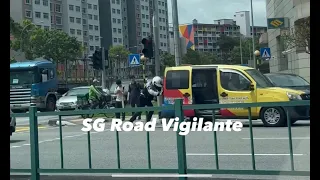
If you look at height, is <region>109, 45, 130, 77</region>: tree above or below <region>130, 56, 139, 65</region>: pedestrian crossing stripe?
above

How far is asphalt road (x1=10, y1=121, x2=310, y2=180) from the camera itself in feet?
19.0

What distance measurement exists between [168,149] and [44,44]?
4955 centimetres

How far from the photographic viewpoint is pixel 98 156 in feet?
22.2

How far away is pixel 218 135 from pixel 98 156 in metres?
1.77

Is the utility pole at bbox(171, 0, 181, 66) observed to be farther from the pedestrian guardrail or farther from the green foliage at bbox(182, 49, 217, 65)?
the pedestrian guardrail

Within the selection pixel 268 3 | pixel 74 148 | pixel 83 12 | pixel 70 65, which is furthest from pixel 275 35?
pixel 83 12

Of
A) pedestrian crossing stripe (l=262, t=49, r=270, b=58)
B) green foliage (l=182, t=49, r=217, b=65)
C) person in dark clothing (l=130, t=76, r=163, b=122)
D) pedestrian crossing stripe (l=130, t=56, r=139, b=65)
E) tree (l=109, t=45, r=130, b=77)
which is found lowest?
person in dark clothing (l=130, t=76, r=163, b=122)

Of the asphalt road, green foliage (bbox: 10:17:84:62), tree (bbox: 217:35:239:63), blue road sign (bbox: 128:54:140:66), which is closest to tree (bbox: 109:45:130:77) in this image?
green foliage (bbox: 10:17:84:62)

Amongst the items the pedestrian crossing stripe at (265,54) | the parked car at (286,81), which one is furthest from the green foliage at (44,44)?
the parked car at (286,81)

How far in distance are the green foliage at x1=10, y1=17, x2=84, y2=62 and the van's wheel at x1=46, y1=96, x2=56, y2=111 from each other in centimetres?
1667

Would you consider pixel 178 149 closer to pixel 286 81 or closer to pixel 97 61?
pixel 286 81

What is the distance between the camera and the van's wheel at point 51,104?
29.7 metres

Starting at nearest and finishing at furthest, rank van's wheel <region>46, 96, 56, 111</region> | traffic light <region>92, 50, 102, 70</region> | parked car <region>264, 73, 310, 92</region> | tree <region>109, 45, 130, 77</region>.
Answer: parked car <region>264, 73, 310, 92</region> < traffic light <region>92, 50, 102, 70</region> < van's wheel <region>46, 96, 56, 111</region> < tree <region>109, 45, 130, 77</region>

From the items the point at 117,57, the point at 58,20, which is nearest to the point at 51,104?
the point at 117,57
